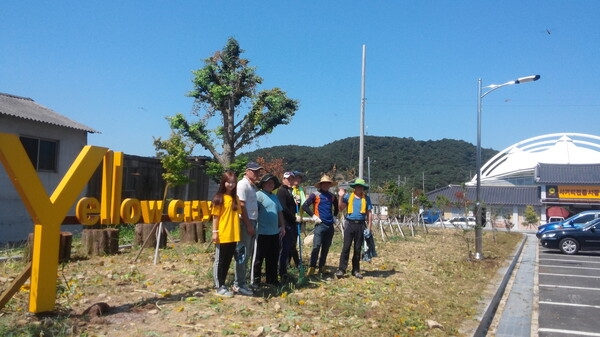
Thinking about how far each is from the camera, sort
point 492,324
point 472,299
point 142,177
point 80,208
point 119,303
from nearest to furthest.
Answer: point 119,303, point 80,208, point 492,324, point 472,299, point 142,177

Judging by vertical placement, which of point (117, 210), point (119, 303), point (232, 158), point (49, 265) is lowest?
point (119, 303)

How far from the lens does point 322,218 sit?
797 cm

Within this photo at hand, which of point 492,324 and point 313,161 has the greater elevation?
point 313,161

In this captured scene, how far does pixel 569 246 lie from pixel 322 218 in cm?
1348

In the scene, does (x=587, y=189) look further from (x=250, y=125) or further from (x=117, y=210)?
(x=117, y=210)

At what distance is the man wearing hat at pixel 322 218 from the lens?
7.94 m

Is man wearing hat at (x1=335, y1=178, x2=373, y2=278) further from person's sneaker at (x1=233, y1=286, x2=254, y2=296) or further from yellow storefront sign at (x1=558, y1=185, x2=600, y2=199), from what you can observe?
yellow storefront sign at (x1=558, y1=185, x2=600, y2=199)

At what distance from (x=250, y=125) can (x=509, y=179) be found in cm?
4133

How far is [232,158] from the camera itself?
2022 cm

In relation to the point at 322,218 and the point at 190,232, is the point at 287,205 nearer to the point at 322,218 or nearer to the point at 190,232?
the point at 322,218

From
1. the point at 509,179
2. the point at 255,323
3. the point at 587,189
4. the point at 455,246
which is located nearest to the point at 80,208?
the point at 255,323

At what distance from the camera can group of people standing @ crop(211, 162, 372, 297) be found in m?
6.01

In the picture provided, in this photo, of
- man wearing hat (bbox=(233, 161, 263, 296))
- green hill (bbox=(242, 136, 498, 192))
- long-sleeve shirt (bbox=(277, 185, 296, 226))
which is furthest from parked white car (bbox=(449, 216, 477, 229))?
green hill (bbox=(242, 136, 498, 192))

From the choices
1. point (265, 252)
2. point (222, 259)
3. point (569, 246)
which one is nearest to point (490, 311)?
point (265, 252)
